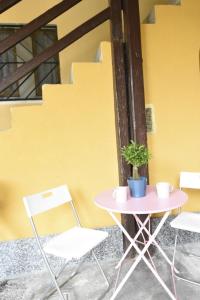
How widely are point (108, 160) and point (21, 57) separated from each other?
1.83 metres

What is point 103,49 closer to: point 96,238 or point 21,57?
point 21,57

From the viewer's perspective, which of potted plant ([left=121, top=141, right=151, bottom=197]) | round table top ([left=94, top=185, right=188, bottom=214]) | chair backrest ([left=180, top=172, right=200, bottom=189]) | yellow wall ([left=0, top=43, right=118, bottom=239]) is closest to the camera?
round table top ([left=94, top=185, right=188, bottom=214])

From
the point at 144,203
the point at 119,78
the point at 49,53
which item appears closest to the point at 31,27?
the point at 49,53

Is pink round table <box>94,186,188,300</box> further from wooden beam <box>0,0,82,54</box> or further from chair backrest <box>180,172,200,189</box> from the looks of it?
wooden beam <box>0,0,82,54</box>

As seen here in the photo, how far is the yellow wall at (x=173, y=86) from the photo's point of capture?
104 inches

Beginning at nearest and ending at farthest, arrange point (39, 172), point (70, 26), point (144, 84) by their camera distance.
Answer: point (39, 172)
point (144, 84)
point (70, 26)

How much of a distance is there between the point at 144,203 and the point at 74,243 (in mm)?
589

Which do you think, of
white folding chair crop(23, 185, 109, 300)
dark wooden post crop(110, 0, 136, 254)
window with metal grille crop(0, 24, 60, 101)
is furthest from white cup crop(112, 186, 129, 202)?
window with metal grille crop(0, 24, 60, 101)

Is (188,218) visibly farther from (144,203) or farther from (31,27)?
(31,27)

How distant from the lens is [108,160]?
8.58 ft

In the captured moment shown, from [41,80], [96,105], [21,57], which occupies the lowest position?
[96,105]

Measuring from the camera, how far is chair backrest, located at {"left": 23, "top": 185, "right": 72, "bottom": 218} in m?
2.07

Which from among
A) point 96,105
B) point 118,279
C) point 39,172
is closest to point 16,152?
point 39,172

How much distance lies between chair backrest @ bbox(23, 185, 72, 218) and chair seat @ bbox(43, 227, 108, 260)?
252 mm
